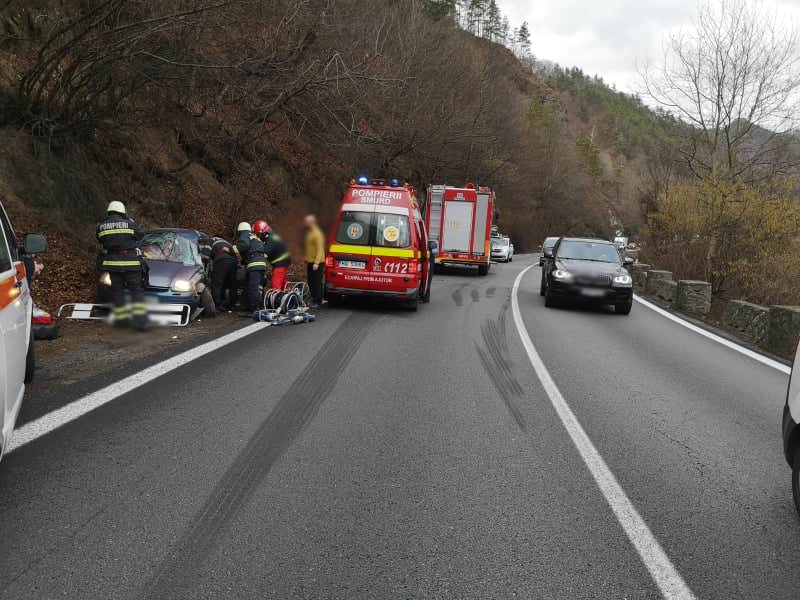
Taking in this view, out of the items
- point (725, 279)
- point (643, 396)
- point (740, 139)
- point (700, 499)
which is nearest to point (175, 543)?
point (700, 499)

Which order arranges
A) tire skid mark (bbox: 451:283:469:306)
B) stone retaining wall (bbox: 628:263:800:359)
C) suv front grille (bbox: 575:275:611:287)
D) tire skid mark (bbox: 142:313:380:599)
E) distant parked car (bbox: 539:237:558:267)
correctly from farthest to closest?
1. distant parked car (bbox: 539:237:558:267)
2. tire skid mark (bbox: 451:283:469:306)
3. suv front grille (bbox: 575:275:611:287)
4. stone retaining wall (bbox: 628:263:800:359)
5. tire skid mark (bbox: 142:313:380:599)

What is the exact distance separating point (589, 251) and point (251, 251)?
927 centimetres

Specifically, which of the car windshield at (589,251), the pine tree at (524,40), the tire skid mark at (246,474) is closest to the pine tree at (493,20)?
the pine tree at (524,40)

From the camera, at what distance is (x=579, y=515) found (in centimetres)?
413

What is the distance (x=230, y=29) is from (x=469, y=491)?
11502 millimetres

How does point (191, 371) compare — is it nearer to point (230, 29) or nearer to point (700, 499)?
point (700, 499)

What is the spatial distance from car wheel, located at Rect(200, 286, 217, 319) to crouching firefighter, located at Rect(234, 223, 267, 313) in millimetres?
637

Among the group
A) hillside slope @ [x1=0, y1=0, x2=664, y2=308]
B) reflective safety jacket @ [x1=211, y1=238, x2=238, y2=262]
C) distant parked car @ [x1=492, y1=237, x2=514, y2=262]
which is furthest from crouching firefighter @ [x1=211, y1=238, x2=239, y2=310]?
distant parked car @ [x1=492, y1=237, x2=514, y2=262]

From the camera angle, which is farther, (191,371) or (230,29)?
(230,29)

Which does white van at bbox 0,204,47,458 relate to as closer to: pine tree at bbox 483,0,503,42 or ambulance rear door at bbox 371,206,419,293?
ambulance rear door at bbox 371,206,419,293

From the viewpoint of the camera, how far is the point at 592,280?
15047mm

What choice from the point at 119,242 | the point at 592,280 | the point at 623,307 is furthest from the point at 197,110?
the point at 119,242

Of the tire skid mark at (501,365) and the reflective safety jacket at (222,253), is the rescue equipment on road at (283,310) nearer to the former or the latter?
the reflective safety jacket at (222,253)

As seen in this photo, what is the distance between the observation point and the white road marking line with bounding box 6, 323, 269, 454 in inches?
200
